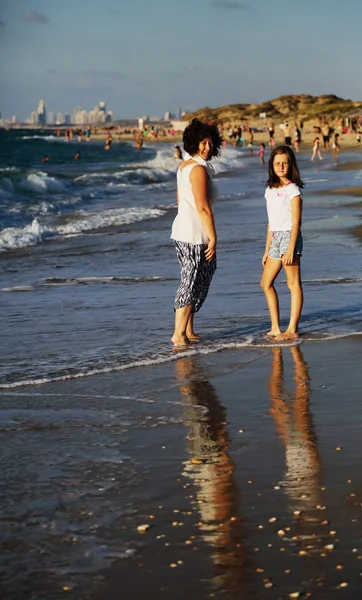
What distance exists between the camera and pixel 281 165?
802 cm

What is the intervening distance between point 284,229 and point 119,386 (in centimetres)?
228

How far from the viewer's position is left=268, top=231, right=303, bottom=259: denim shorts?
8.20 metres

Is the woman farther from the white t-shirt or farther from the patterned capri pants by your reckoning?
the white t-shirt

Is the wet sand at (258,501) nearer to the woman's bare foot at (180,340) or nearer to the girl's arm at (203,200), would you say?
the woman's bare foot at (180,340)

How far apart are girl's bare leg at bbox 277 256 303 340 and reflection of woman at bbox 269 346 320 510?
76 cm

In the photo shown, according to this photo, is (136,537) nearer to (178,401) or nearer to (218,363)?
(178,401)

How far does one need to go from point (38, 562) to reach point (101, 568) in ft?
0.75

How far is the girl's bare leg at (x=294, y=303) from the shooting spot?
26.3ft

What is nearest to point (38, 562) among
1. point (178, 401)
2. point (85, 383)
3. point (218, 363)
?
point (178, 401)

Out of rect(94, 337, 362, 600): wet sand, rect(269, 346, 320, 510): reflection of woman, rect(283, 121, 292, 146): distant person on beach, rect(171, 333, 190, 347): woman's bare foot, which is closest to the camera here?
rect(94, 337, 362, 600): wet sand

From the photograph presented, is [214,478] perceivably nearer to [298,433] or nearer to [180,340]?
[298,433]

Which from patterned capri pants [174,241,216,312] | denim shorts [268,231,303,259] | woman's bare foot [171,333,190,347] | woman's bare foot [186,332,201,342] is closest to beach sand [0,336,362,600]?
woman's bare foot [171,333,190,347]

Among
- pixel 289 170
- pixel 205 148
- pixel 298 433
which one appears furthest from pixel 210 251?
pixel 298 433

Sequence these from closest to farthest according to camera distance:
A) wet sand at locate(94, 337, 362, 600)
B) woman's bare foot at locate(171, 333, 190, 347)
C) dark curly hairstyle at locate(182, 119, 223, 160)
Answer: wet sand at locate(94, 337, 362, 600) → dark curly hairstyle at locate(182, 119, 223, 160) → woman's bare foot at locate(171, 333, 190, 347)
